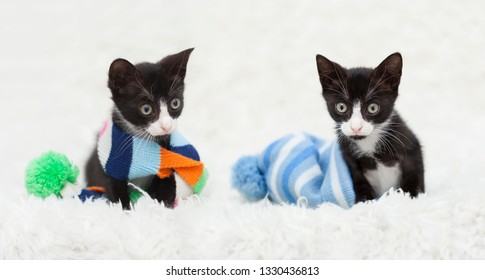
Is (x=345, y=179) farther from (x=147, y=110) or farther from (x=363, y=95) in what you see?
(x=147, y=110)

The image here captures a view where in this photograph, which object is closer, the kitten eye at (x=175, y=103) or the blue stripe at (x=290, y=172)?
the kitten eye at (x=175, y=103)

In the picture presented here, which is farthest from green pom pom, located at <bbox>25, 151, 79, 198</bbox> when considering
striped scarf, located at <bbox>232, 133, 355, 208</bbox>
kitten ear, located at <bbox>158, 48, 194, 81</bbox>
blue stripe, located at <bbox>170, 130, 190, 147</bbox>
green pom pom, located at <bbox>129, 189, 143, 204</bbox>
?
striped scarf, located at <bbox>232, 133, 355, 208</bbox>

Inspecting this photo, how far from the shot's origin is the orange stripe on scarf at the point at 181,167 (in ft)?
6.53

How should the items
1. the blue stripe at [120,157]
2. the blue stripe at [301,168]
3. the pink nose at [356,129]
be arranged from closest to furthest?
the pink nose at [356,129] → the blue stripe at [120,157] → the blue stripe at [301,168]

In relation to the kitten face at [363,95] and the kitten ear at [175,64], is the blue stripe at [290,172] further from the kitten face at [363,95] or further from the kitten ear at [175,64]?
the kitten ear at [175,64]

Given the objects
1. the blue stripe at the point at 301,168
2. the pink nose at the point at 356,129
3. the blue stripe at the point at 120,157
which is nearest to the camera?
the pink nose at the point at 356,129

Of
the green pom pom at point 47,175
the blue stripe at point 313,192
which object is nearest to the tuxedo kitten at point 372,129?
the blue stripe at point 313,192

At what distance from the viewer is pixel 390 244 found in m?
1.61

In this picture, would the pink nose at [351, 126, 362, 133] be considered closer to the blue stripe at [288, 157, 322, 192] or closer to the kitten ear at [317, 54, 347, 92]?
the kitten ear at [317, 54, 347, 92]

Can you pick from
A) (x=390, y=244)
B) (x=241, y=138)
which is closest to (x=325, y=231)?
(x=390, y=244)

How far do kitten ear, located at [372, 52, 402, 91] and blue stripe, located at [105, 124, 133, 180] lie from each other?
2.56 feet

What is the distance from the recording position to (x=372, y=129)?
6.14ft

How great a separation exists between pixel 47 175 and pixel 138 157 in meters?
0.32

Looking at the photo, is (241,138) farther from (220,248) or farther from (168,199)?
(220,248)
